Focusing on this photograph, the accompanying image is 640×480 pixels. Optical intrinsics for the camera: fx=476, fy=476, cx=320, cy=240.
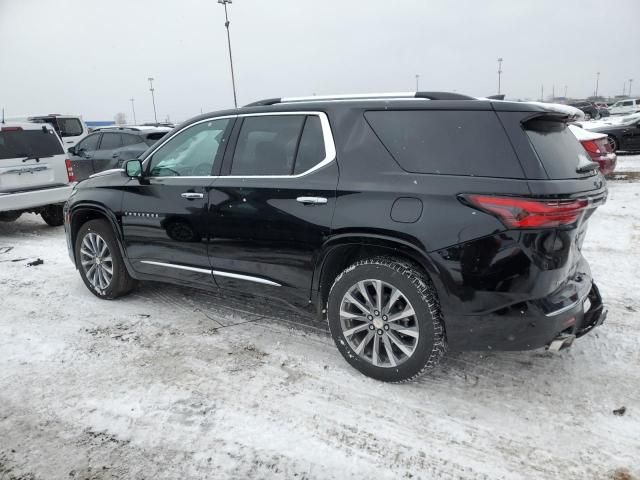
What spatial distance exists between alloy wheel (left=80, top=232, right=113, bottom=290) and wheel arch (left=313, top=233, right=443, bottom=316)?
7.89 ft

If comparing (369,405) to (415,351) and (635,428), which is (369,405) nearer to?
(415,351)

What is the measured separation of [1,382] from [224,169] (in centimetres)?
213

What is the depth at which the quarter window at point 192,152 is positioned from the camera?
3.84 meters

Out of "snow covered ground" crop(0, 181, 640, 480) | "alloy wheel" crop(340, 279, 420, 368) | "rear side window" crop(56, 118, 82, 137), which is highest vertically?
"rear side window" crop(56, 118, 82, 137)

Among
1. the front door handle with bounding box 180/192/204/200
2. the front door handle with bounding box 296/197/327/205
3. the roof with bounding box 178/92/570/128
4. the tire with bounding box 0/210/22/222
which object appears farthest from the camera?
the tire with bounding box 0/210/22/222

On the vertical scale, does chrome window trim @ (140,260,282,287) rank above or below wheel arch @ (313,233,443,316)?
below

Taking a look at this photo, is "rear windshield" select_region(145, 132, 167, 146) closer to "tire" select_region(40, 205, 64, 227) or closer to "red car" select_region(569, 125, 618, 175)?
"tire" select_region(40, 205, 64, 227)

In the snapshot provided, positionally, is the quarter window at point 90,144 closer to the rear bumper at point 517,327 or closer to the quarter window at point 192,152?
the quarter window at point 192,152

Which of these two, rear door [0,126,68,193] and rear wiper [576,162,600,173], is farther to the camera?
rear door [0,126,68,193]

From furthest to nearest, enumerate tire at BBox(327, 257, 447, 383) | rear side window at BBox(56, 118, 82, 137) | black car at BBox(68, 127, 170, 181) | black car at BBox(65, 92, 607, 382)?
rear side window at BBox(56, 118, 82, 137) → black car at BBox(68, 127, 170, 181) → tire at BBox(327, 257, 447, 383) → black car at BBox(65, 92, 607, 382)

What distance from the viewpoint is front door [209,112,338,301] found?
3203 mm

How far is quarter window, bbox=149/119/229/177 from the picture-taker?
3.84 m

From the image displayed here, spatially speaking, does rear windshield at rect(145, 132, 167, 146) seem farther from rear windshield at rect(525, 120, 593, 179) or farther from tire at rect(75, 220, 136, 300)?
rear windshield at rect(525, 120, 593, 179)

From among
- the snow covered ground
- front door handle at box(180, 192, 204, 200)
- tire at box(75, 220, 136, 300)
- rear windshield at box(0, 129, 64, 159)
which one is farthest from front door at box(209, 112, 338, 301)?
rear windshield at box(0, 129, 64, 159)
